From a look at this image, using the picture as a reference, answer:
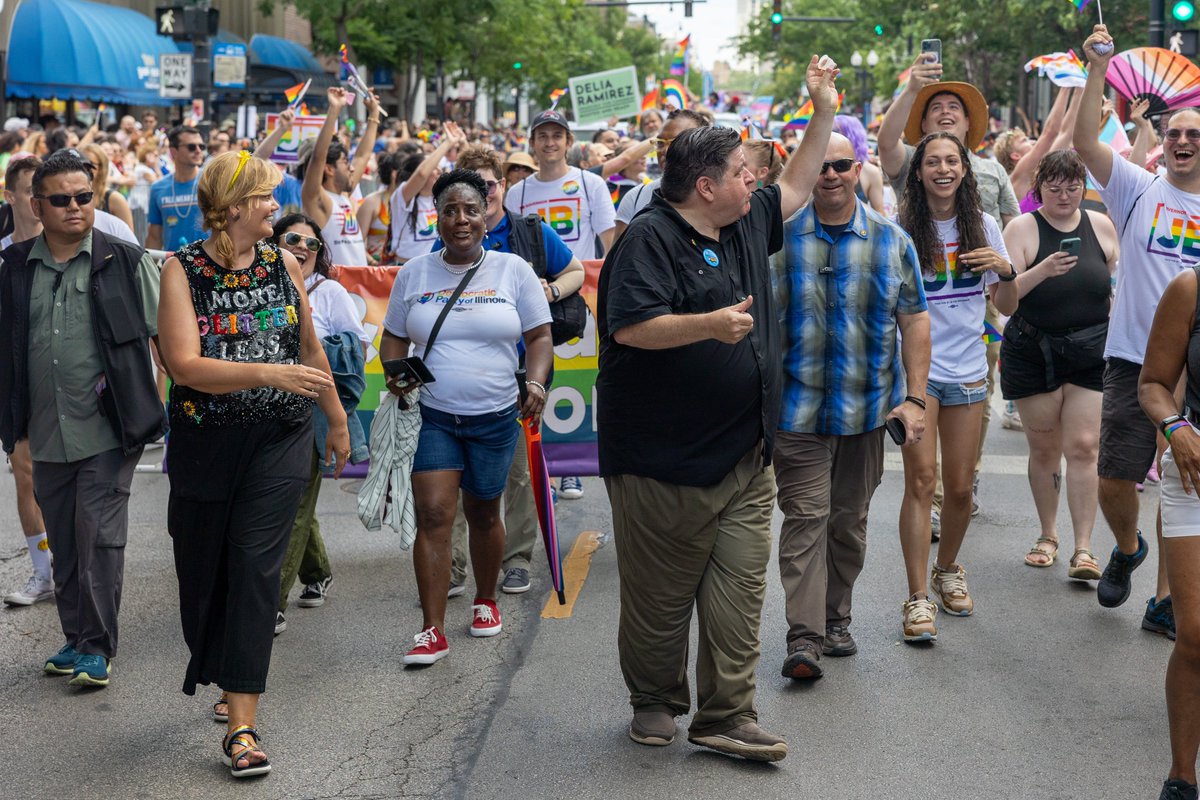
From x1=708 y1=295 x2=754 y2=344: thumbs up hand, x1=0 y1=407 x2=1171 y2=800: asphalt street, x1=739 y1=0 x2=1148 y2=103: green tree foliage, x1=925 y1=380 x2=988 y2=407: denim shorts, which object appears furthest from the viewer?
x1=739 y1=0 x2=1148 y2=103: green tree foliage

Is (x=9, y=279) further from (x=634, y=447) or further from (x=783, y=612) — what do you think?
(x=783, y=612)

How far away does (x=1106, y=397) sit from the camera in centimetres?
653

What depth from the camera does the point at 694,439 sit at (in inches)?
196

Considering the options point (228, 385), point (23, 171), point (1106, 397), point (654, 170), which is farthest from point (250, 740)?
point (654, 170)

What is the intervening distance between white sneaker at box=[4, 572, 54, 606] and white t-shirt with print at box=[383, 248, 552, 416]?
6.85 ft

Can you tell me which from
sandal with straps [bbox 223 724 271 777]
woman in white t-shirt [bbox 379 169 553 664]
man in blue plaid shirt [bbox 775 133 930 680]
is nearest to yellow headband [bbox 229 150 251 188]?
woman in white t-shirt [bbox 379 169 553 664]

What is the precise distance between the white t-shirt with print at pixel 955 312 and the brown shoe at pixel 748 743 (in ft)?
7.15

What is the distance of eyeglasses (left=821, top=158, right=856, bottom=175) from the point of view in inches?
224

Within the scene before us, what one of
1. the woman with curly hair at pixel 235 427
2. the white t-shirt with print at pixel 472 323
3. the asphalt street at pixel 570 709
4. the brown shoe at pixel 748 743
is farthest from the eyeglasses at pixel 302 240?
the brown shoe at pixel 748 743

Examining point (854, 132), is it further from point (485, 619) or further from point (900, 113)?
point (485, 619)

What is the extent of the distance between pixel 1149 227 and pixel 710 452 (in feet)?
8.40

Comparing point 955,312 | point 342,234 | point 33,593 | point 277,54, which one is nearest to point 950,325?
point 955,312

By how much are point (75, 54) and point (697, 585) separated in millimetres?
28781

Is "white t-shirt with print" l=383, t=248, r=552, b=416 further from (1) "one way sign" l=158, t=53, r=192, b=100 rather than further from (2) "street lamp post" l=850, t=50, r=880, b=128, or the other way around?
(2) "street lamp post" l=850, t=50, r=880, b=128
